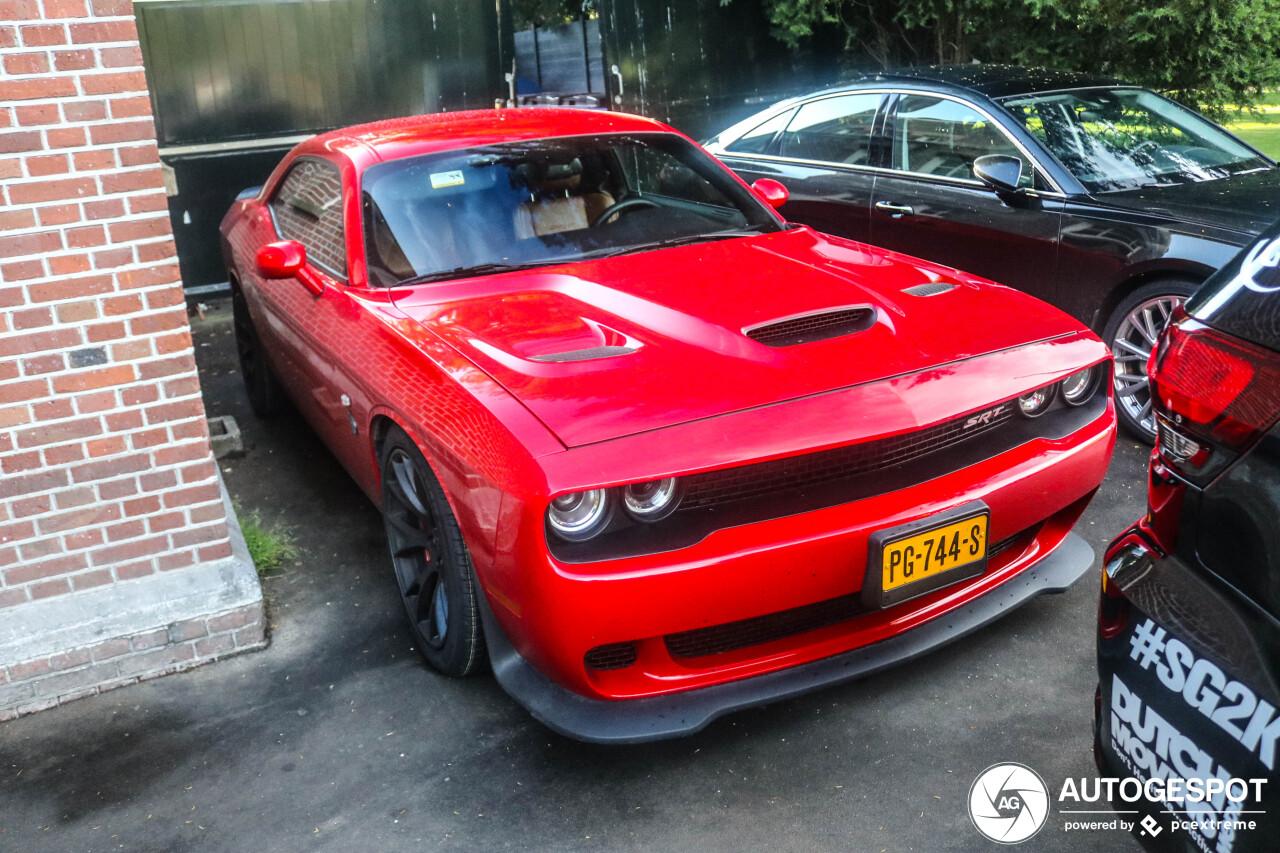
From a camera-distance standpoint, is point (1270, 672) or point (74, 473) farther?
point (74, 473)

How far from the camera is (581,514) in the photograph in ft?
8.13

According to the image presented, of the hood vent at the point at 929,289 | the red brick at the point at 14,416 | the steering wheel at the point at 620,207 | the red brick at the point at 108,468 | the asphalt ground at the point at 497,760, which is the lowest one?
the asphalt ground at the point at 497,760

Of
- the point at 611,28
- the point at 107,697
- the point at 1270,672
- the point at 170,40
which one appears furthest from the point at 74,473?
the point at 611,28

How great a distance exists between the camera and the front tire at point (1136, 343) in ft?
14.5

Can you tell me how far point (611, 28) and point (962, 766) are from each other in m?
7.30

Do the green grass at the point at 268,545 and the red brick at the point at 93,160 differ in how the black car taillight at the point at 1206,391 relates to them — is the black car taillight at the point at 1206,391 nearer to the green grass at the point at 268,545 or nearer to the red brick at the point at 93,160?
the red brick at the point at 93,160

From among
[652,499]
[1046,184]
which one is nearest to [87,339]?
[652,499]

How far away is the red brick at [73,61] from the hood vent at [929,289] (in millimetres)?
2299

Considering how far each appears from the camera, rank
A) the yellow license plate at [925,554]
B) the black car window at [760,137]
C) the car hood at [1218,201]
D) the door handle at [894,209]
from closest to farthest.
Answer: the yellow license plate at [925,554] < the car hood at [1218,201] < the door handle at [894,209] < the black car window at [760,137]

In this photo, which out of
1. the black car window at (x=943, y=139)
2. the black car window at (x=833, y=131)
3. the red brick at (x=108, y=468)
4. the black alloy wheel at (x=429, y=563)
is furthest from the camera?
the black car window at (x=833, y=131)

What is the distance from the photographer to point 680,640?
8.50 feet

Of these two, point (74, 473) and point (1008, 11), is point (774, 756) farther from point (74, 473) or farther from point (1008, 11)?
point (1008, 11)

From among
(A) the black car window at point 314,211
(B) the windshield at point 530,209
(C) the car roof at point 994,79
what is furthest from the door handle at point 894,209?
(A) the black car window at point 314,211

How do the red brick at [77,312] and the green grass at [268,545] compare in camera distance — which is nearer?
the red brick at [77,312]
